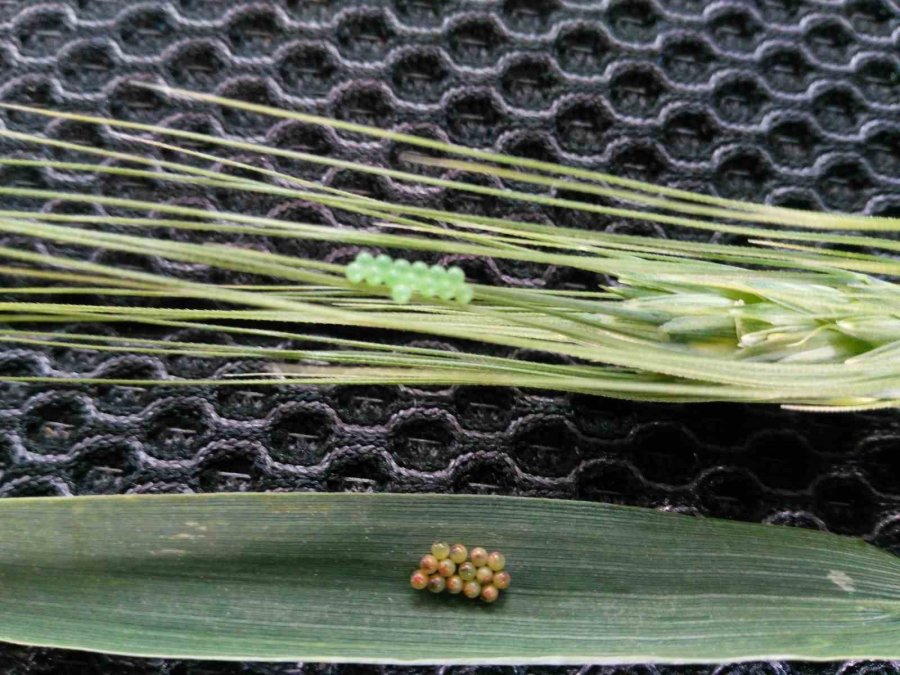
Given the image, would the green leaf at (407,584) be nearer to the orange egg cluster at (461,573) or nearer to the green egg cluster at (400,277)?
the orange egg cluster at (461,573)

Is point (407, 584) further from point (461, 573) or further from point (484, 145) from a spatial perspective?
point (484, 145)

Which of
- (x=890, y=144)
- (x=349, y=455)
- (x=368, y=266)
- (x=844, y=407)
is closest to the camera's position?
(x=368, y=266)

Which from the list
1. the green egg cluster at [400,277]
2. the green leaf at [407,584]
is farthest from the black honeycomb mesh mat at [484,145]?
the green egg cluster at [400,277]

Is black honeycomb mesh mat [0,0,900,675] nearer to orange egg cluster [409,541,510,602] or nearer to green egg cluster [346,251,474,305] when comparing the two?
orange egg cluster [409,541,510,602]

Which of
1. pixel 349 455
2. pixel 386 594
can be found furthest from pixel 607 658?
pixel 349 455

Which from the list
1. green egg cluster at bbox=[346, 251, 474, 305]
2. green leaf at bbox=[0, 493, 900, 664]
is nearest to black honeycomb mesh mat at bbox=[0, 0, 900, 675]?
green leaf at bbox=[0, 493, 900, 664]

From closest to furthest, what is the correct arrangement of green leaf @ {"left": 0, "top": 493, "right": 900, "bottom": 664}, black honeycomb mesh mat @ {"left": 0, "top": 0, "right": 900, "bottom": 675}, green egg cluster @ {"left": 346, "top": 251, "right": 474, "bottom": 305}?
green egg cluster @ {"left": 346, "top": 251, "right": 474, "bottom": 305} < green leaf @ {"left": 0, "top": 493, "right": 900, "bottom": 664} < black honeycomb mesh mat @ {"left": 0, "top": 0, "right": 900, "bottom": 675}

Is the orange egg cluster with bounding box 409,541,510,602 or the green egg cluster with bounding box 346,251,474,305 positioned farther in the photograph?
the orange egg cluster with bounding box 409,541,510,602

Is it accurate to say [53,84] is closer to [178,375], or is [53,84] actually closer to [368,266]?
[178,375]
